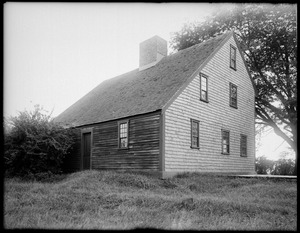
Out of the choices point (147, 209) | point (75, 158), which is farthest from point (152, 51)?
point (147, 209)

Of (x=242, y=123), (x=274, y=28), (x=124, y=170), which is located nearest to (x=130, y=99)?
(x=124, y=170)

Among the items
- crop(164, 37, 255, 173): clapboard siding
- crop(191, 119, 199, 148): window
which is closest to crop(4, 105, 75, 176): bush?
crop(164, 37, 255, 173): clapboard siding

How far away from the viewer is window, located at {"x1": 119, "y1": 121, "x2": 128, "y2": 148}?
17155 millimetres

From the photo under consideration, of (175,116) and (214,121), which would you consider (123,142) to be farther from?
(214,121)

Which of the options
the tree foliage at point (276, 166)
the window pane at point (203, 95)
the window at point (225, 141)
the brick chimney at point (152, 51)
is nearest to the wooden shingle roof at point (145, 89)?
the brick chimney at point (152, 51)

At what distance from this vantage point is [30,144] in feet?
57.1

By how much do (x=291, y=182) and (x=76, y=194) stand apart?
9460 mm

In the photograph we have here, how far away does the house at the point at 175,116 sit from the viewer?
622 inches

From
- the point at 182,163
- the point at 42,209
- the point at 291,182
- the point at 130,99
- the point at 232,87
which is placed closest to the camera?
the point at 42,209

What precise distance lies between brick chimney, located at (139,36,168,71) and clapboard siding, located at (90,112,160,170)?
269 inches

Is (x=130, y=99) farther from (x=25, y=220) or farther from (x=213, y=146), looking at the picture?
(x=25, y=220)

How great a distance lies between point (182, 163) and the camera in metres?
16.2

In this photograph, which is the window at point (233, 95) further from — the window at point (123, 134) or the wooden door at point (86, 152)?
the wooden door at point (86, 152)

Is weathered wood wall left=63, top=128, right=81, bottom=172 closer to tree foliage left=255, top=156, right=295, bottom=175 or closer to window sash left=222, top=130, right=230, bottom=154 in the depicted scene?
window sash left=222, top=130, right=230, bottom=154
